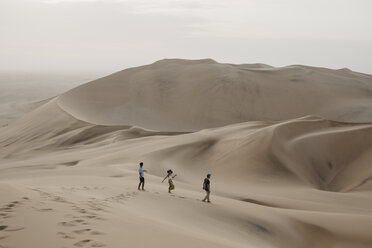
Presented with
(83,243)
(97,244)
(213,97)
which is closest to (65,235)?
(83,243)

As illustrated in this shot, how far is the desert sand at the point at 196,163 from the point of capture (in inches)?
207

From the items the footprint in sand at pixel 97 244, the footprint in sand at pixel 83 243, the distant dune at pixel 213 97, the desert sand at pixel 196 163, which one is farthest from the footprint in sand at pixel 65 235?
the distant dune at pixel 213 97

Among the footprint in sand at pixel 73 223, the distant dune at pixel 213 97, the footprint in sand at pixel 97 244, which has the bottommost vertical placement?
the footprint in sand at pixel 97 244

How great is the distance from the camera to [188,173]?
1465cm

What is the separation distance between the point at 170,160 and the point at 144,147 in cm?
234

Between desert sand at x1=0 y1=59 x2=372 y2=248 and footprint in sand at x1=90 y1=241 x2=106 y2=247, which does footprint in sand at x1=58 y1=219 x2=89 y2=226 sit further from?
footprint in sand at x1=90 y1=241 x2=106 y2=247

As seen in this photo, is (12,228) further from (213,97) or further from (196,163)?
(213,97)

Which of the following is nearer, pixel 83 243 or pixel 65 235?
pixel 83 243

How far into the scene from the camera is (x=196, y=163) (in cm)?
1611

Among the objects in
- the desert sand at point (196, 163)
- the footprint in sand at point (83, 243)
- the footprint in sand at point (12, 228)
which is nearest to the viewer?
the footprint in sand at point (83, 243)

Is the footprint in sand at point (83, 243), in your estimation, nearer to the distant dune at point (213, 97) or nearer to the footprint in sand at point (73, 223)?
the footprint in sand at point (73, 223)

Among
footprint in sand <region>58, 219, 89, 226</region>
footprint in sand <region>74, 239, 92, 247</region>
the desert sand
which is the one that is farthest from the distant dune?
footprint in sand <region>74, 239, 92, 247</region>

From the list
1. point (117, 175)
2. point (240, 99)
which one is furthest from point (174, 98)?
point (117, 175)

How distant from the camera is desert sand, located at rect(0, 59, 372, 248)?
17.2ft
